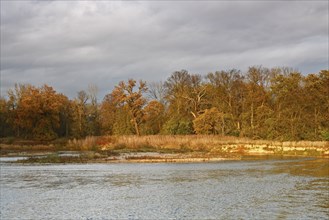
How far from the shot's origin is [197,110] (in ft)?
274

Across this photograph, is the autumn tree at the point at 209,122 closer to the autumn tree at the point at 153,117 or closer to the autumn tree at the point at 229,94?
the autumn tree at the point at 229,94

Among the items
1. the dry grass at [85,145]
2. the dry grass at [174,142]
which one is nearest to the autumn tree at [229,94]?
the dry grass at [174,142]

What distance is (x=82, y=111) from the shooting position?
312 feet

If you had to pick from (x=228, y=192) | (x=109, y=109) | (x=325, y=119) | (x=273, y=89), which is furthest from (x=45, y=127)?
(x=228, y=192)

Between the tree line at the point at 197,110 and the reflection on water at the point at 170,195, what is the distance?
3071 cm

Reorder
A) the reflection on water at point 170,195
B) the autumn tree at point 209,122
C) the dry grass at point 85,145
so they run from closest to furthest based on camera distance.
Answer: the reflection on water at point 170,195, the dry grass at point 85,145, the autumn tree at point 209,122

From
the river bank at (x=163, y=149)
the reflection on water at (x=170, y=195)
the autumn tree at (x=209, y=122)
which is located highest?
the autumn tree at (x=209, y=122)

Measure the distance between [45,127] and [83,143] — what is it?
21547 millimetres

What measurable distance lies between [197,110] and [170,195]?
6271 centimetres

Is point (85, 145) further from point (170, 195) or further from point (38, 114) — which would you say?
→ point (170, 195)

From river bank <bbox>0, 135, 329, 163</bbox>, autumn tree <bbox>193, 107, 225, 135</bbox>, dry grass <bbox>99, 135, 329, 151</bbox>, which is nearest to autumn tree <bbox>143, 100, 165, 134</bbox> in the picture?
autumn tree <bbox>193, 107, 225, 135</bbox>

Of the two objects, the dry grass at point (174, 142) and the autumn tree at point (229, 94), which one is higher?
the autumn tree at point (229, 94)

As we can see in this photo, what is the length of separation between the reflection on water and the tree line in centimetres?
3071

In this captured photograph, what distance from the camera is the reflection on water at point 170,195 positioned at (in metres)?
17.0
